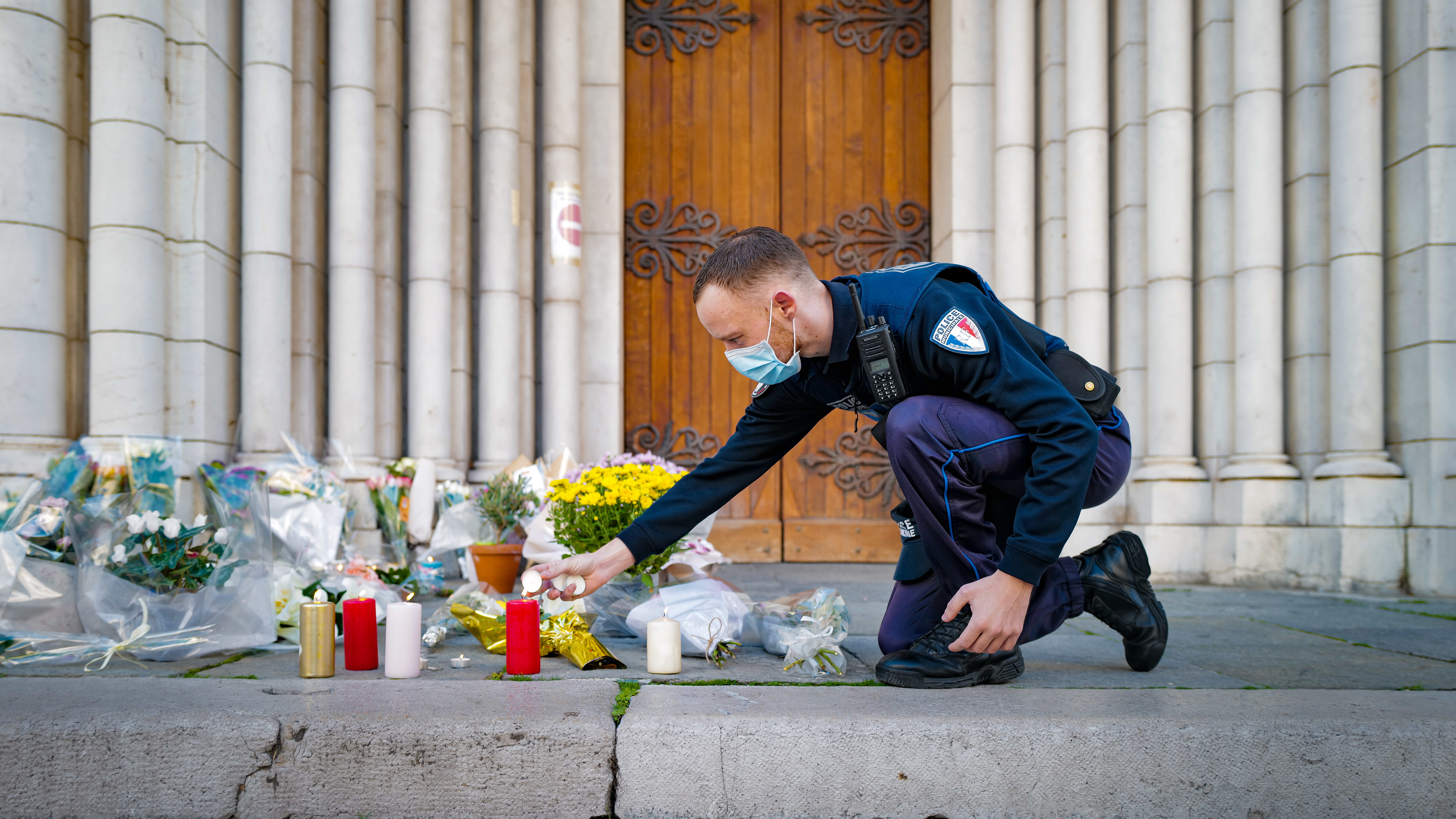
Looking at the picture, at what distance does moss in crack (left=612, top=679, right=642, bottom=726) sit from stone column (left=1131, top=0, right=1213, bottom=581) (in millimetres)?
3319

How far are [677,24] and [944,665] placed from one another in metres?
4.60

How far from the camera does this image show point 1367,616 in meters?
3.25

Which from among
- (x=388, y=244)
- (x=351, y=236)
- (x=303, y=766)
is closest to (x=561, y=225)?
(x=388, y=244)

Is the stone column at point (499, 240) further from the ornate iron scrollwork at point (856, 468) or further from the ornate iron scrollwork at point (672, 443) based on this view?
the ornate iron scrollwork at point (856, 468)

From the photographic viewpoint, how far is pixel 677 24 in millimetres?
5551

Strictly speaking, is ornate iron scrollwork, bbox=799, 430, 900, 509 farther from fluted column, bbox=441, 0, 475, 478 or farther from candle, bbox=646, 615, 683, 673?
candle, bbox=646, 615, 683, 673

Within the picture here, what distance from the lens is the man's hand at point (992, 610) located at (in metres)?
1.80

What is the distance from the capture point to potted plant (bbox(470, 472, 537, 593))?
12.6 feet

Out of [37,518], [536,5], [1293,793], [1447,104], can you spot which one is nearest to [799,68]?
[536,5]

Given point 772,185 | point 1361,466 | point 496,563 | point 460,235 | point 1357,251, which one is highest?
point 772,185

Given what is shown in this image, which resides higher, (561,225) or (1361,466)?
(561,225)

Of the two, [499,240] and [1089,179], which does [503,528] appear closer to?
[499,240]

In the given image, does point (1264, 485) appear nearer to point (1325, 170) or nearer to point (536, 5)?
point (1325, 170)

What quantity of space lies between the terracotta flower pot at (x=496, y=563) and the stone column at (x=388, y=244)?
3.28 feet
